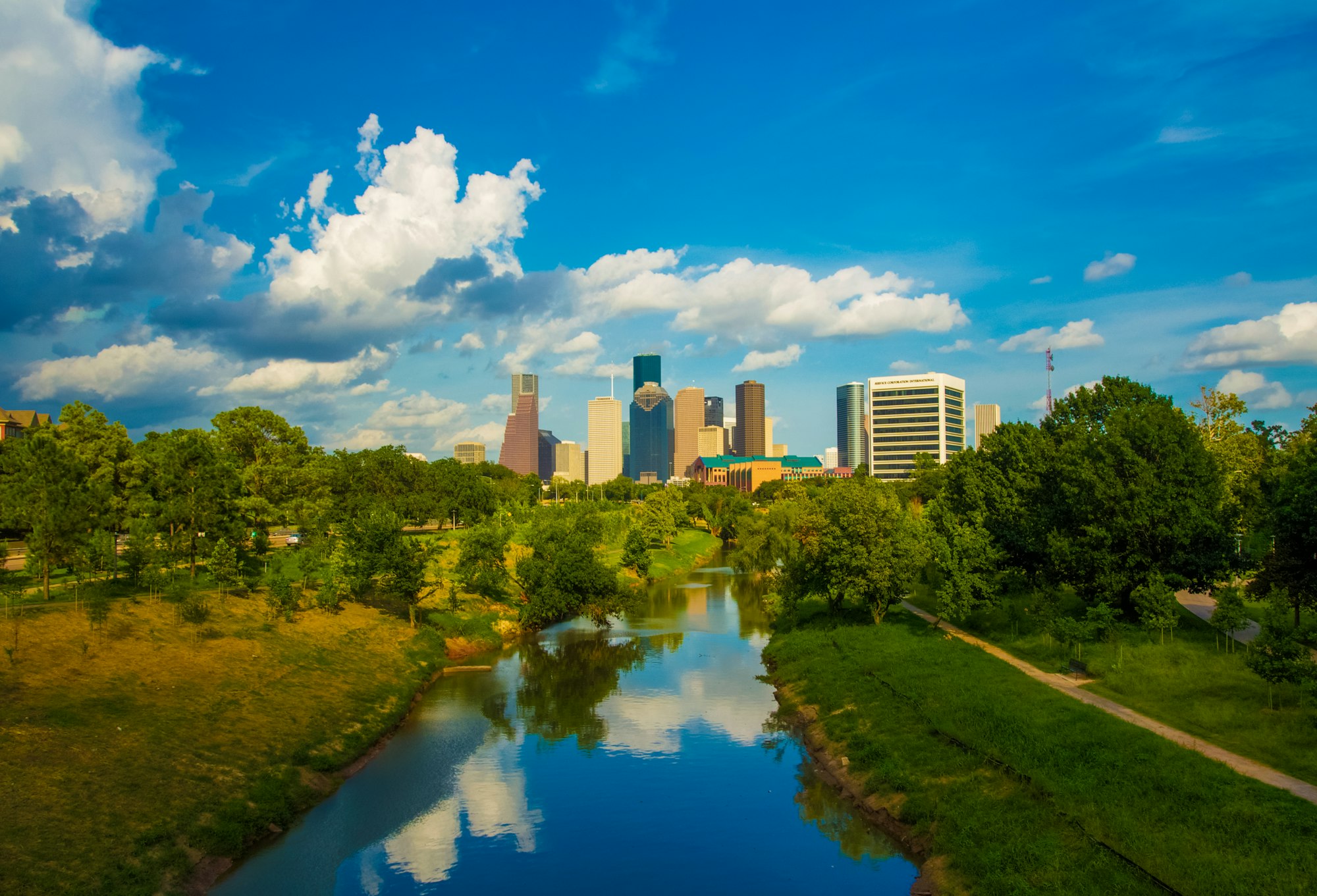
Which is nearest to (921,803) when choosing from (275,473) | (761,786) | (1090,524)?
(761,786)

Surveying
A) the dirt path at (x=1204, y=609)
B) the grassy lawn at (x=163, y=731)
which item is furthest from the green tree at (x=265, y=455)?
the dirt path at (x=1204, y=609)

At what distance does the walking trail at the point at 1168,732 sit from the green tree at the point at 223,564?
50.7 meters

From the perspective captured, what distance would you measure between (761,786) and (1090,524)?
29039mm

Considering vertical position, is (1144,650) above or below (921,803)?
above

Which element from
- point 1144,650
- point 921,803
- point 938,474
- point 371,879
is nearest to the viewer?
point 371,879

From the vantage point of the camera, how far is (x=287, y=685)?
45.2 meters

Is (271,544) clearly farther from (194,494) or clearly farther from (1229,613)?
(1229,613)

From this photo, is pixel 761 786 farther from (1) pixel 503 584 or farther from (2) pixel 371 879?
(1) pixel 503 584

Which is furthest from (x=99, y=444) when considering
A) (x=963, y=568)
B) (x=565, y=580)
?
(x=963, y=568)

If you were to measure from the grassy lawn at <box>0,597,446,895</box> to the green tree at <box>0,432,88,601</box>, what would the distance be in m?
5.54

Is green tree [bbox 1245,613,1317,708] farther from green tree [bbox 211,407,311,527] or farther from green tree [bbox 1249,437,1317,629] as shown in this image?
green tree [bbox 211,407,311,527]

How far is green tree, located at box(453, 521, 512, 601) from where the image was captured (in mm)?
72125

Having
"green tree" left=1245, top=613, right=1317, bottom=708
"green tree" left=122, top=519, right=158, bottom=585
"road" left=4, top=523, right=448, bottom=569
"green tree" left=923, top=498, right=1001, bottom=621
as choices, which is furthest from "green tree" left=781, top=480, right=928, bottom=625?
"road" left=4, top=523, right=448, bottom=569

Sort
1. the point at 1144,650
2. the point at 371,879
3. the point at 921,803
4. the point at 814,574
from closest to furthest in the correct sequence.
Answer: the point at 371,879, the point at 921,803, the point at 1144,650, the point at 814,574
